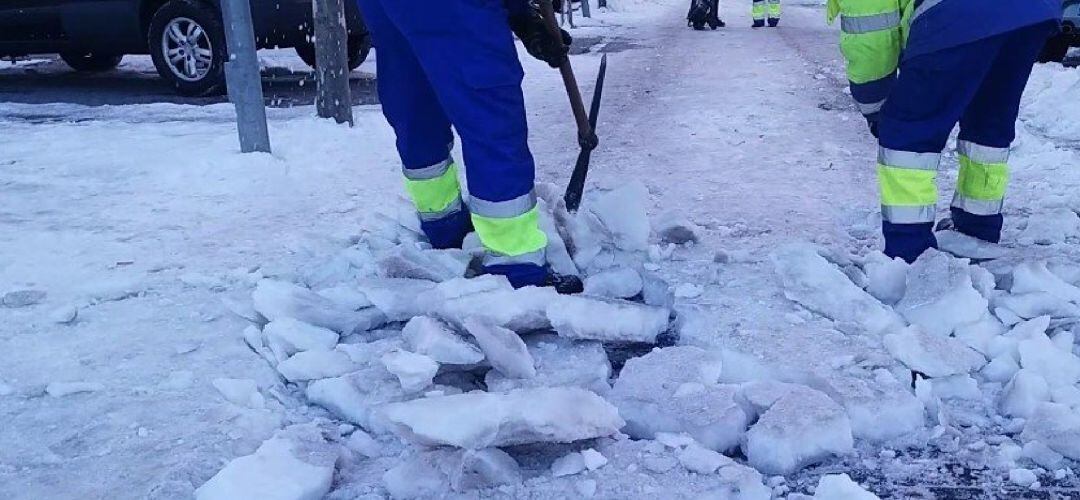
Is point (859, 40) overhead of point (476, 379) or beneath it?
overhead

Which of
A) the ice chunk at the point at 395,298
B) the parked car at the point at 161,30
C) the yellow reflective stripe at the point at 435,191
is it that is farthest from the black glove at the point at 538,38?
the parked car at the point at 161,30

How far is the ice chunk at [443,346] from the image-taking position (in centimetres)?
209

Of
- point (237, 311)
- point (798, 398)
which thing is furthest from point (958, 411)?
point (237, 311)

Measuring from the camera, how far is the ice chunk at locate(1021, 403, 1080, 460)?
1797mm

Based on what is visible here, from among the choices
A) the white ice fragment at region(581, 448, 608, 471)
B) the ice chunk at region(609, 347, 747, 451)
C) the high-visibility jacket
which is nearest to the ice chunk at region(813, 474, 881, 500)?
the ice chunk at region(609, 347, 747, 451)

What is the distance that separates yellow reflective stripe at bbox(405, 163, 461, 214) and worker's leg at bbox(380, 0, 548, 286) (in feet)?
1.35

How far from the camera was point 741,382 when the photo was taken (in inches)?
84.5

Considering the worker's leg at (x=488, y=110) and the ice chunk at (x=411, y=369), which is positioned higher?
the worker's leg at (x=488, y=110)

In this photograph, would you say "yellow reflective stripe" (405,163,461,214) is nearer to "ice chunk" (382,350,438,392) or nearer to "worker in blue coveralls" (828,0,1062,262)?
"ice chunk" (382,350,438,392)

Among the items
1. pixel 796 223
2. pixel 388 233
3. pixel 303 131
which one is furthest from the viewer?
pixel 303 131

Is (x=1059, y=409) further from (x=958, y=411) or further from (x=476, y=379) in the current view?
(x=476, y=379)

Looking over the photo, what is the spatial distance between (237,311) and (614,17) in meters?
13.3

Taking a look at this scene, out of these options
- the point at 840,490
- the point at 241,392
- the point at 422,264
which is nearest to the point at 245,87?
the point at 422,264

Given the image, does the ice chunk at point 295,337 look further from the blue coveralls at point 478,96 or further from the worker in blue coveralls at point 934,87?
the worker in blue coveralls at point 934,87
